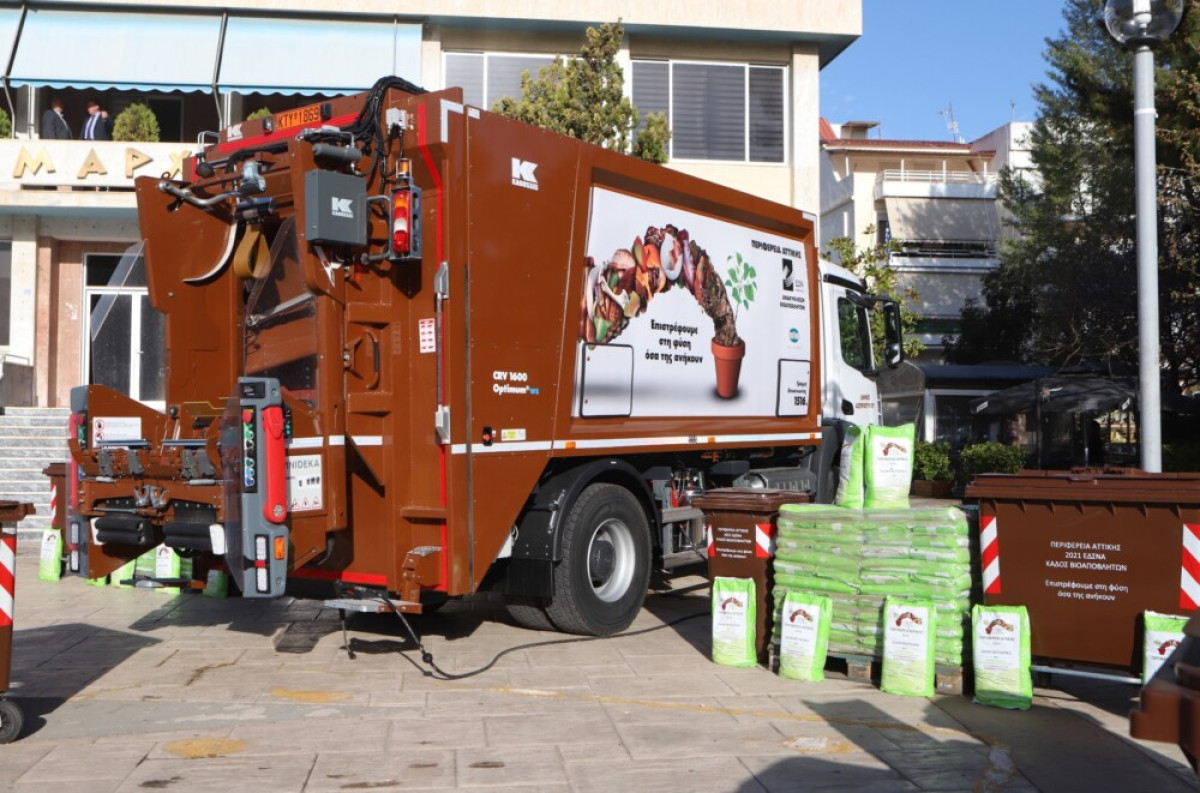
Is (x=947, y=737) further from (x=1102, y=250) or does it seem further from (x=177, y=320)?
(x=1102, y=250)

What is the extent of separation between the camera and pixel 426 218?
723 cm

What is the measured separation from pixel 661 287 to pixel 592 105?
706cm

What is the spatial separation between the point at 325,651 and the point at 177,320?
2.49 metres

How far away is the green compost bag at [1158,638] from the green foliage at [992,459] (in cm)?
1676

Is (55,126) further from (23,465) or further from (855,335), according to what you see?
(855,335)

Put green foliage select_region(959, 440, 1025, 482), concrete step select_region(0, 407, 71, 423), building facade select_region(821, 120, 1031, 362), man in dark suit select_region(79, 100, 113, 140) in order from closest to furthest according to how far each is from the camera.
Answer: concrete step select_region(0, 407, 71, 423) < man in dark suit select_region(79, 100, 113, 140) < green foliage select_region(959, 440, 1025, 482) < building facade select_region(821, 120, 1031, 362)

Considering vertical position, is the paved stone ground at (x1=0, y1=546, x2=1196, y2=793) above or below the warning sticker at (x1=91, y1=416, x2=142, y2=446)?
below

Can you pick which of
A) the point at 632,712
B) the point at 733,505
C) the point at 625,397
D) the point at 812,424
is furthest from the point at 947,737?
the point at 812,424

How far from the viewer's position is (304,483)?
6.85 metres

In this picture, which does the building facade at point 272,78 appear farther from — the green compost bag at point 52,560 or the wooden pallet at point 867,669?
the wooden pallet at point 867,669

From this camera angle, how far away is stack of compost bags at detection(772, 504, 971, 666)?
6.86m

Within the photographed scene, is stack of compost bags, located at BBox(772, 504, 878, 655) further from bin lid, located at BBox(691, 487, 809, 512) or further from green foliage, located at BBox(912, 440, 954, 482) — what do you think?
green foliage, located at BBox(912, 440, 954, 482)

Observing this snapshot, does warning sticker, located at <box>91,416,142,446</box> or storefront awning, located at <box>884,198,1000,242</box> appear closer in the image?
warning sticker, located at <box>91,416,142,446</box>

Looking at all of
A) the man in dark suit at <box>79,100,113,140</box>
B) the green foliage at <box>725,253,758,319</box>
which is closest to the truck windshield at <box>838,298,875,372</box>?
the green foliage at <box>725,253,758,319</box>
